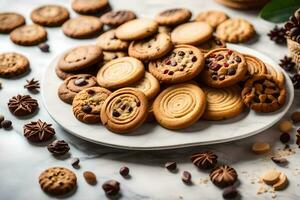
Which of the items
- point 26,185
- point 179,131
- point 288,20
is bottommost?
point 26,185

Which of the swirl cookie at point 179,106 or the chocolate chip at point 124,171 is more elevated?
the swirl cookie at point 179,106

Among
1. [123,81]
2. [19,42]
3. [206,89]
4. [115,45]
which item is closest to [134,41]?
[115,45]

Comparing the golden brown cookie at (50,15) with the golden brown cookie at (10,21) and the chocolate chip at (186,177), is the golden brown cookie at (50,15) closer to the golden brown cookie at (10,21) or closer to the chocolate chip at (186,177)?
the golden brown cookie at (10,21)

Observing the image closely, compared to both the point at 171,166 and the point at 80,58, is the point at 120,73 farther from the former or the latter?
the point at 171,166

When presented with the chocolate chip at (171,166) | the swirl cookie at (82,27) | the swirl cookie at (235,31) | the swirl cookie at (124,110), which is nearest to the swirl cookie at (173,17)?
the swirl cookie at (235,31)

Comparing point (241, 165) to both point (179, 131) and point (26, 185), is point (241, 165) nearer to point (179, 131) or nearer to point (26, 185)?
point (179, 131)

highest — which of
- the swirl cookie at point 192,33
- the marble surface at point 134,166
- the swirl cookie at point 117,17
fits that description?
the swirl cookie at point 192,33

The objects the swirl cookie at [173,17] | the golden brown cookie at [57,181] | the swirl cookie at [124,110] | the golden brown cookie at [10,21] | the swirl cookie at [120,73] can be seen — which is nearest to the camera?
the golden brown cookie at [57,181]
